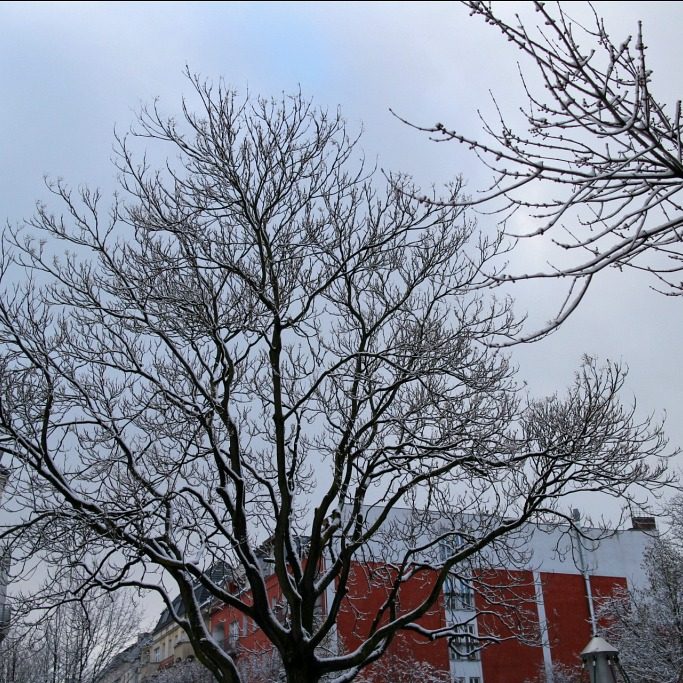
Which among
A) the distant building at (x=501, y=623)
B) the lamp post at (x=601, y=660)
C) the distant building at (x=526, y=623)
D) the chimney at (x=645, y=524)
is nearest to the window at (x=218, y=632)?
the distant building at (x=501, y=623)

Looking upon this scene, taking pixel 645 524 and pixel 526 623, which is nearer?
pixel 526 623

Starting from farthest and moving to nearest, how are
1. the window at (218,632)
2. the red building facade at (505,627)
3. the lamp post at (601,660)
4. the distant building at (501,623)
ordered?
the window at (218,632) → the red building facade at (505,627) → the distant building at (501,623) → the lamp post at (601,660)

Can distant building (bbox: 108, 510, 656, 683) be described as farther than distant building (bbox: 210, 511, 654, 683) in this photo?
No

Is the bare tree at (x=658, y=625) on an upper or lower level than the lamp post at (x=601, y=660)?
upper

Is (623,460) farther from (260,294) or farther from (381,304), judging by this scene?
(260,294)

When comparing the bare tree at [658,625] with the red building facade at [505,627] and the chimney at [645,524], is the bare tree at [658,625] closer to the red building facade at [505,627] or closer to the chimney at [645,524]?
the red building facade at [505,627]

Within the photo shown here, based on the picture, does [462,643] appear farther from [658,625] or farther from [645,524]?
[645,524]

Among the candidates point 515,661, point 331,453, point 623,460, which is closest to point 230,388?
point 331,453

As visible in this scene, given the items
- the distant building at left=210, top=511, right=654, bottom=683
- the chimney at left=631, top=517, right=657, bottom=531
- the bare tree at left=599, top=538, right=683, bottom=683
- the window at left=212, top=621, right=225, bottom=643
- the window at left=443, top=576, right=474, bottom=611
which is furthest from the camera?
the window at left=212, top=621, right=225, bottom=643

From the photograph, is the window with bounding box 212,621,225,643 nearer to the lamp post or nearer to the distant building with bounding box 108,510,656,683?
the distant building with bounding box 108,510,656,683

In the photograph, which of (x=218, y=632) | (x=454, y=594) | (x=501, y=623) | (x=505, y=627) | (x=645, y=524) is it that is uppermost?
(x=645, y=524)

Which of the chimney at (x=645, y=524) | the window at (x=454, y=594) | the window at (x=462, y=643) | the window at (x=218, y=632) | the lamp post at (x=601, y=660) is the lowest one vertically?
the lamp post at (x=601, y=660)

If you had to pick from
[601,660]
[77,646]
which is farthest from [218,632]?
[601,660]

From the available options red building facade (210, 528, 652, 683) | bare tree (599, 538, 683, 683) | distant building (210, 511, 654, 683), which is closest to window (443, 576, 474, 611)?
red building facade (210, 528, 652, 683)
